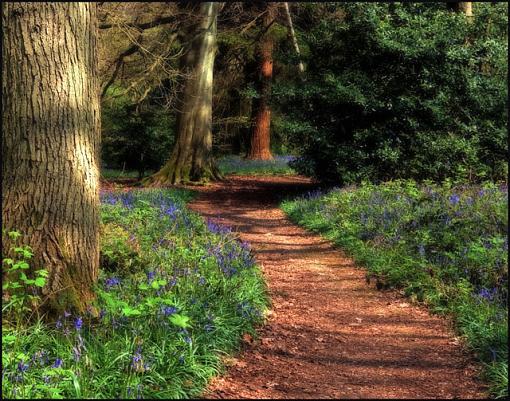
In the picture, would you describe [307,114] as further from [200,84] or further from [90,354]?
[90,354]

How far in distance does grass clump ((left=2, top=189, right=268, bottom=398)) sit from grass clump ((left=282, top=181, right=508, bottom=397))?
6.28ft

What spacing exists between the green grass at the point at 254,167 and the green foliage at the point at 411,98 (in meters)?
8.67

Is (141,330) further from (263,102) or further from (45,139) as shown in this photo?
(263,102)

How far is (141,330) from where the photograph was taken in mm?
4211

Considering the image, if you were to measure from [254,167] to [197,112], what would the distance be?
6.29 metres

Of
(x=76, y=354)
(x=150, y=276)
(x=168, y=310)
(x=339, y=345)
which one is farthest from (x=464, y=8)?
(x=76, y=354)

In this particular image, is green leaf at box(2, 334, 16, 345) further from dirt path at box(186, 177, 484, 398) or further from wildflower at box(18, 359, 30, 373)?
dirt path at box(186, 177, 484, 398)

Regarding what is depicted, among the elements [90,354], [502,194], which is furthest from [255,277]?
[502,194]

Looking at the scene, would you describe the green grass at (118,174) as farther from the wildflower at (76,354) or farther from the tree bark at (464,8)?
the wildflower at (76,354)

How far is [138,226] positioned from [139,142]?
11655 millimetres

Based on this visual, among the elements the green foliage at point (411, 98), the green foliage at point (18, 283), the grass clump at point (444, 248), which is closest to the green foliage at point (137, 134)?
the green foliage at point (411, 98)

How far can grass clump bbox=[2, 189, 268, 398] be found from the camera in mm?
3621

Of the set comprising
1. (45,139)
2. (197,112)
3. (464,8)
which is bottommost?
(45,139)

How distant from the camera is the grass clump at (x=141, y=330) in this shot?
11.9 feet
